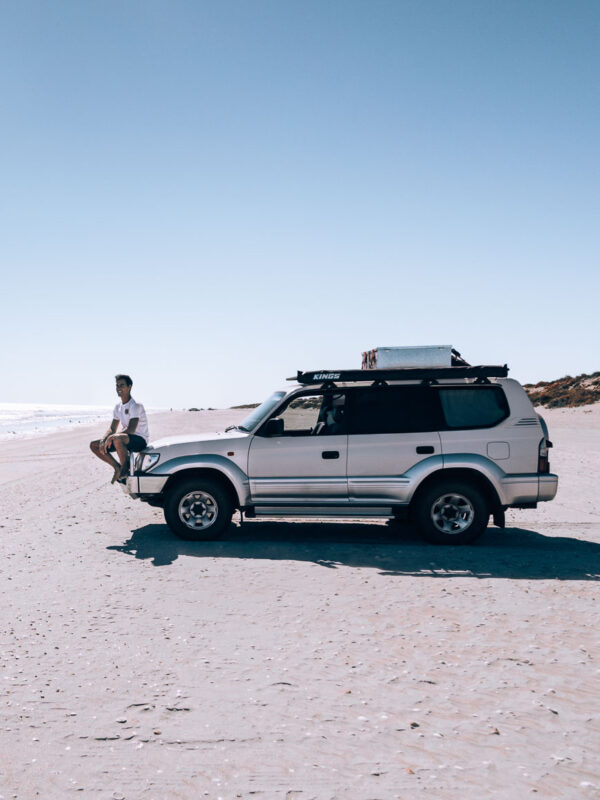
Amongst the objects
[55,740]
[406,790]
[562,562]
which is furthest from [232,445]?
[406,790]

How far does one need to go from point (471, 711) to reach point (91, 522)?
7.21 m

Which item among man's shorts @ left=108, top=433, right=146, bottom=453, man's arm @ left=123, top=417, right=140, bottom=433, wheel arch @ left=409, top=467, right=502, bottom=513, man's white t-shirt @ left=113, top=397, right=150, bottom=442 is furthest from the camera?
man's white t-shirt @ left=113, top=397, right=150, bottom=442

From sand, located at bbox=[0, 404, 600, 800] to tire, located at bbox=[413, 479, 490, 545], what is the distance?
0.84 ft

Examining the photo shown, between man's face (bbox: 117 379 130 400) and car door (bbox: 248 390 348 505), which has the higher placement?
man's face (bbox: 117 379 130 400)

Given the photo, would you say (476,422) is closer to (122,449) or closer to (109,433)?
(122,449)

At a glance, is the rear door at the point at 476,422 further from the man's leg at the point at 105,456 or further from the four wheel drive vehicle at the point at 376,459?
the man's leg at the point at 105,456

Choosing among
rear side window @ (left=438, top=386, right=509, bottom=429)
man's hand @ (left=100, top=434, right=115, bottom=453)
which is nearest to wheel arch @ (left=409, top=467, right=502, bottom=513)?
rear side window @ (left=438, top=386, right=509, bottom=429)

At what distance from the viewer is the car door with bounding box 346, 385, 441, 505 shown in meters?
8.45

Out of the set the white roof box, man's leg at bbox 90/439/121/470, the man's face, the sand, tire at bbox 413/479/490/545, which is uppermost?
the white roof box

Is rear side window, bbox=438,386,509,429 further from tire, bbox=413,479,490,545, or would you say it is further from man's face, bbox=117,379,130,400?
man's face, bbox=117,379,130,400

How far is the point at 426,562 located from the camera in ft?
24.8

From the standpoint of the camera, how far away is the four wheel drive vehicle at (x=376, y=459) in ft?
27.4

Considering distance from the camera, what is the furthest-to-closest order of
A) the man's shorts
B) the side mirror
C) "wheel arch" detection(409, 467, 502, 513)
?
the man's shorts → the side mirror → "wheel arch" detection(409, 467, 502, 513)

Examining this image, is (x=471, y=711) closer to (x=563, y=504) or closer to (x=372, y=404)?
(x=372, y=404)
